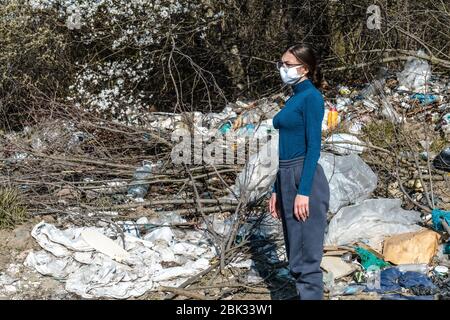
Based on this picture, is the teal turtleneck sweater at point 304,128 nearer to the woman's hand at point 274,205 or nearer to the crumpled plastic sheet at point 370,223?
the woman's hand at point 274,205

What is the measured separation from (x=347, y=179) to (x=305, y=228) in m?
1.93

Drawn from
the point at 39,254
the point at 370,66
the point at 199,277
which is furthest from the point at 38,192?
the point at 370,66

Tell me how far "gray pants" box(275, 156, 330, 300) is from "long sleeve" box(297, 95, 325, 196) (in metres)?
0.08

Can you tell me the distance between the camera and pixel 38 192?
565 cm

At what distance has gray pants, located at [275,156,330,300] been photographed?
3455 mm

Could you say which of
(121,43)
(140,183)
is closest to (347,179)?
(140,183)

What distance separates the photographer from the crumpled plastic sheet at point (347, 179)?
17.1 feet

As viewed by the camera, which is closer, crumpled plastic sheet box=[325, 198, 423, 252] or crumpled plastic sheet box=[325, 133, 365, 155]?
crumpled plastic sheet box=[325, 198, 423, 252]

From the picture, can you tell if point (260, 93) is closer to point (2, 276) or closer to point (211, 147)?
point (211, 147)

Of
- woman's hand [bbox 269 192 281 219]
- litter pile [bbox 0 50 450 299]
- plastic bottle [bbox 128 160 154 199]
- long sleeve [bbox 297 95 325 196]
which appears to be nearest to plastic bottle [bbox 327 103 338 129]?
litter pile [bbox 0 50 450 299]

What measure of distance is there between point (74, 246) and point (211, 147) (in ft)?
5.28

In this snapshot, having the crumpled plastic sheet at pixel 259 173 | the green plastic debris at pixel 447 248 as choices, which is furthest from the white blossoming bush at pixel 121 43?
the green plastic debris at pixel 447 248

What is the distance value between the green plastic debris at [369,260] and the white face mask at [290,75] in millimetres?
1550

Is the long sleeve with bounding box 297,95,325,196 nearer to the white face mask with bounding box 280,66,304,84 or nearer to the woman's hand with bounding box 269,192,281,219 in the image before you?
the white face mask with bounding box 280,66,304,84
